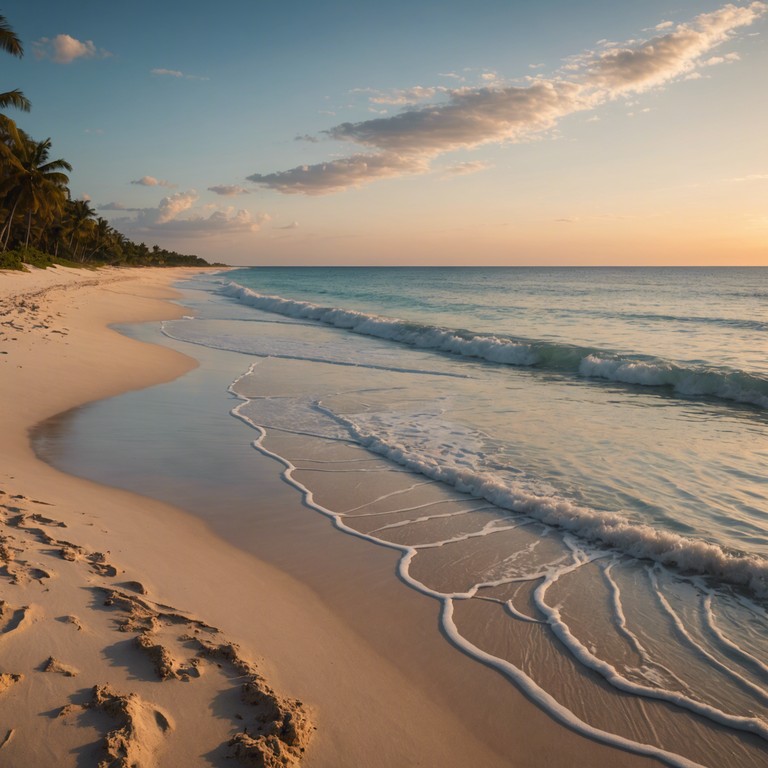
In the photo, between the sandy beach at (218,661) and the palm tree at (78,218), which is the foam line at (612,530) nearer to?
the sandy beach at (218,661)

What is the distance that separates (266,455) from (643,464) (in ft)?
17.1

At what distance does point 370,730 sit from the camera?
2.96 meters

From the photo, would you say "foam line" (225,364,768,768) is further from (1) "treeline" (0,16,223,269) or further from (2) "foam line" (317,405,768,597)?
(1) "treeline" (0,16,223,269)

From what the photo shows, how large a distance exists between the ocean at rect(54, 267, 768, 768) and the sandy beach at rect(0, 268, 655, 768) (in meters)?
0.36

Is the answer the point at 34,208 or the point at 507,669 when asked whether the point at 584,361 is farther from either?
the point at 34,208

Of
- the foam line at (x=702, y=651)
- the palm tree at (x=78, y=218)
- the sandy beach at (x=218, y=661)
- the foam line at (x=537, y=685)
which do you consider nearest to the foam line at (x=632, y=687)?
the foam line at (x=537, y=685)

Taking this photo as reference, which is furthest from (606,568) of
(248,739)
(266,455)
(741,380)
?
(741,380)

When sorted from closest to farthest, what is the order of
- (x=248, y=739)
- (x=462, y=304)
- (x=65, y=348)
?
1. (x=248, y=739)
2. (x=65, y=348)
3. (x=462, y=304)

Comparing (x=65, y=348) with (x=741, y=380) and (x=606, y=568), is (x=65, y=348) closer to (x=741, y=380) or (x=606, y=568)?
Result: (x=606, y=568)

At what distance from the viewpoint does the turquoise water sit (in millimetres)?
3518

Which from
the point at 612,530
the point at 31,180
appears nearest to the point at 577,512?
the point at 612,530

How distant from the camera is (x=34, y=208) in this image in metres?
42.4

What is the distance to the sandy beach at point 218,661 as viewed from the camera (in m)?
2.62

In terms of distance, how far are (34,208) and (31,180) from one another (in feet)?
6.51
